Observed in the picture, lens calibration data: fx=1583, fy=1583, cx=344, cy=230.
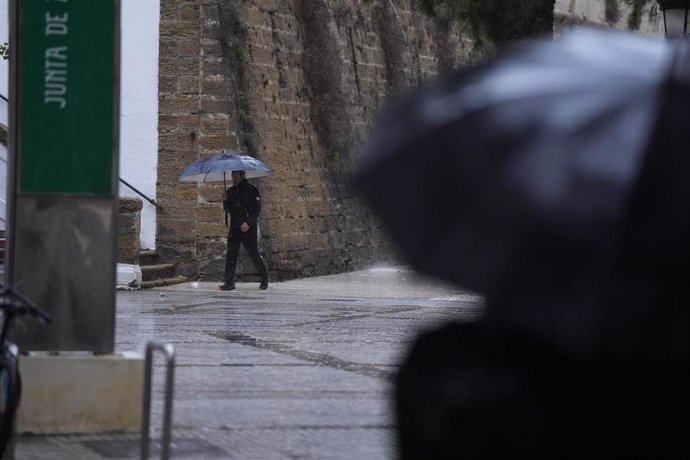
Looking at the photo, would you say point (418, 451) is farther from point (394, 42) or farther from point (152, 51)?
point (394, 42)

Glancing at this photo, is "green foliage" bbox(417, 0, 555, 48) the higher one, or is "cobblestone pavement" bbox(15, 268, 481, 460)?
"green foliage" bbox(417, 0, 555, 48)

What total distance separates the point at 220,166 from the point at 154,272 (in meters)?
2.11

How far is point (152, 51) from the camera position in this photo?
24844 mm

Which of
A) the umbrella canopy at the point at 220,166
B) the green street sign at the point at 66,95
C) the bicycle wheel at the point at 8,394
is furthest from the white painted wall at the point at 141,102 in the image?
the bicycle wheel at the point at 8,394

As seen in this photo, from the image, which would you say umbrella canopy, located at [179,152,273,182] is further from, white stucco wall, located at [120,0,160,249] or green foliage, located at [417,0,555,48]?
green foliage, located at [417,0,555,48]

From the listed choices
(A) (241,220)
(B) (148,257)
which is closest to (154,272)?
(B) (148,257)

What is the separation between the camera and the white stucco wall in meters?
24.8

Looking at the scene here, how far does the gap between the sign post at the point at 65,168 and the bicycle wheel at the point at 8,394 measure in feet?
4.55

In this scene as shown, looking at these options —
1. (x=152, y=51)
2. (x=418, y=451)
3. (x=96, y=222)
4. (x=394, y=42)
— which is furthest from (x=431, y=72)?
(x=418, y=451)

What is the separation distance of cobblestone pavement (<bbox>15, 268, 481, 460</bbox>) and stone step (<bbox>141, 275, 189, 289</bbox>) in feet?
0.92

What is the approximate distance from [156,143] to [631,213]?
2168 cm

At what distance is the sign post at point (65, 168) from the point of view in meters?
8.39

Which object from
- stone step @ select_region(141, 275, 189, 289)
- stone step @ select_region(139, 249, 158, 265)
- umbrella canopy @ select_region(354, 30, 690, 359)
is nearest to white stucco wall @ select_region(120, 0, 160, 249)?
stone step @ select_region(139, 249, 158, 265)

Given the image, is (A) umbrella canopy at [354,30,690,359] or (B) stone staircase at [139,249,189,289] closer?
(A) umbrella canopy at [354,30,690,359]
